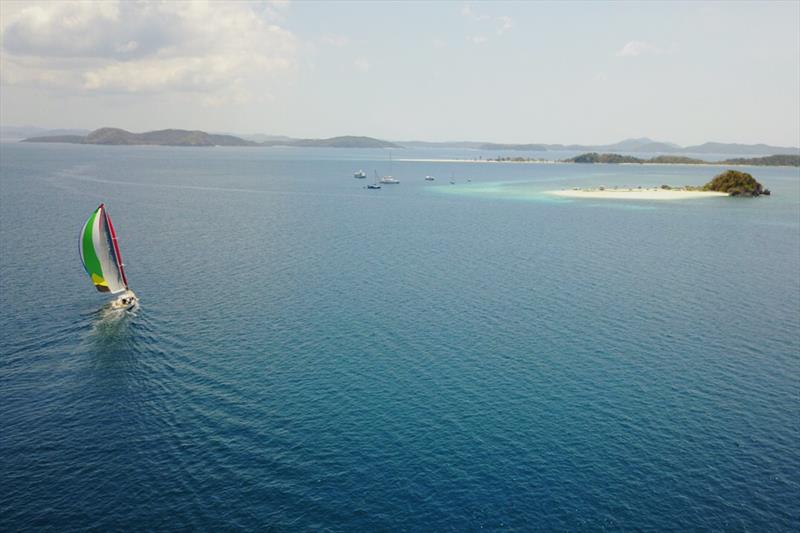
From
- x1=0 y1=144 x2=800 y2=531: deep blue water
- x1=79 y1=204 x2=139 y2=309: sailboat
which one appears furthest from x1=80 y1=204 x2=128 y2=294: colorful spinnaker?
x1=0 y1=144 x2=800 y2=531: deep blue water

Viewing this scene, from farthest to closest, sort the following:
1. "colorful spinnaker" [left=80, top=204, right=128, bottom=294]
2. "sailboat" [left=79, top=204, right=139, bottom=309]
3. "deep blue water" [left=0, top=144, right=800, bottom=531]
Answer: "colorful spinnaker" [left=80, top=204, right=128, bottom=294] < "sailboat" [left=79, top=204, right=139, bottom=309] < "deep blue water" [left=0, top=144, right=800, bottom=531]

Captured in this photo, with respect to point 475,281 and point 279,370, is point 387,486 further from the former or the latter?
point 475,281

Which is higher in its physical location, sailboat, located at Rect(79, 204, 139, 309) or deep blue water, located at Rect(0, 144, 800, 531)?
sailboat, located at Rect(79, 204, 139, 309)

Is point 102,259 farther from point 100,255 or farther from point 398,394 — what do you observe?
point 398,394

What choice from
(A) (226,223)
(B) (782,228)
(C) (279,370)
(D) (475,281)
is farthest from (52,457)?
(B) (782,228)

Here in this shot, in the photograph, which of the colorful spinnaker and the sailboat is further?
the colorful spinnaker

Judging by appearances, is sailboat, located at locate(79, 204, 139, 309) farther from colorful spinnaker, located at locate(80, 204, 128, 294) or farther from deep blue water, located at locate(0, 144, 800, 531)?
deep blue water, located at locate(0, 144, 800, 531)
